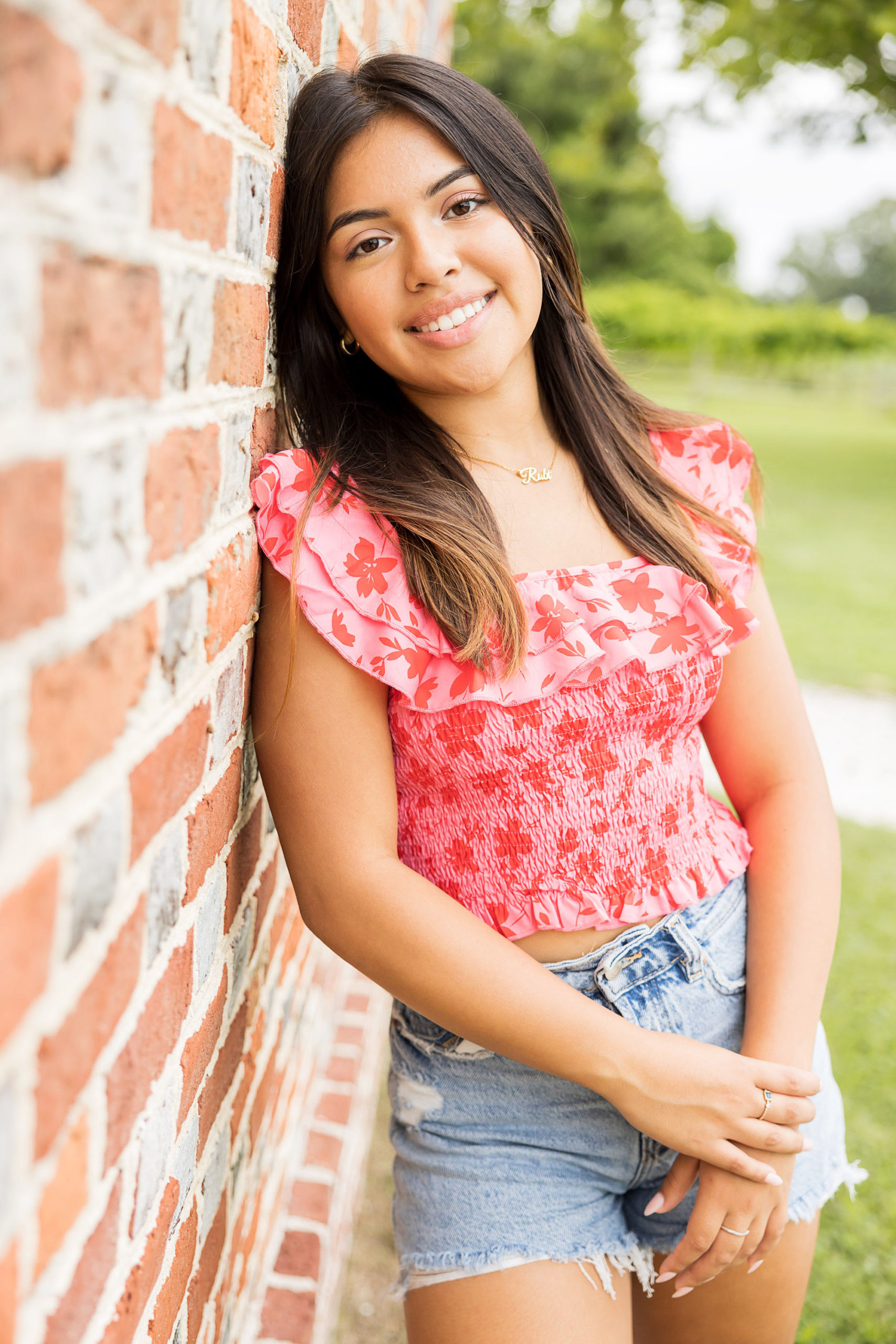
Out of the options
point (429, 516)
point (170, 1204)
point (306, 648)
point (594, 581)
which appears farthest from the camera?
point (594, 581)

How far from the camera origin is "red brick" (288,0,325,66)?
4.35 ft

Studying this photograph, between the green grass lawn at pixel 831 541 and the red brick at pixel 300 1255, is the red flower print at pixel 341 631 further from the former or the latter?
the red brick at pixel 300 1255

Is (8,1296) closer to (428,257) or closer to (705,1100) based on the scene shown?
(705,1100)

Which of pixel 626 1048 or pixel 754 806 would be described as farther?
pixel 754 806

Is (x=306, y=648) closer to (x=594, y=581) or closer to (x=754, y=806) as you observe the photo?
(x=594, y=581)

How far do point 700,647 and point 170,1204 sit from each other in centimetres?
101

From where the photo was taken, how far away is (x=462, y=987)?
1.37 meters

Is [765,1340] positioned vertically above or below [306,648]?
below

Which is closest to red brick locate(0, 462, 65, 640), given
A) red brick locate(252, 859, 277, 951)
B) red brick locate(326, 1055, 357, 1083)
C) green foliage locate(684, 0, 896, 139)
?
red brick locate(252, 859, 277, 951)

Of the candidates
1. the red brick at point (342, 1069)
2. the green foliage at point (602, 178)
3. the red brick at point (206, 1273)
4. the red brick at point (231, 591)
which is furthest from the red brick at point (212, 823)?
the green foliage at point (602, 178)

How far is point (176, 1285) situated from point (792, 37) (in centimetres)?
1178

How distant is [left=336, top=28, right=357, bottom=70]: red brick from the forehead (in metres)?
0.22

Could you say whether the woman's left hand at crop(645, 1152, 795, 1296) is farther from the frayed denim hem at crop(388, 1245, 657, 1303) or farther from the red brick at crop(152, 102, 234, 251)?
the red brick at crop(152, 102, 234, 251)

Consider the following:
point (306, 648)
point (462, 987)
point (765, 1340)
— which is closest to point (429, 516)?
point (306, 648)
